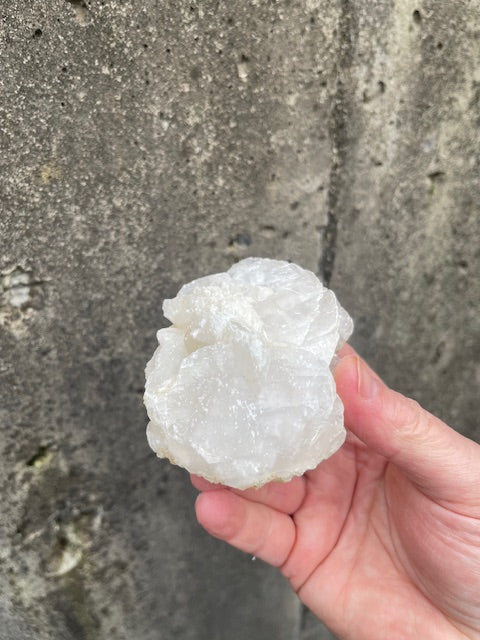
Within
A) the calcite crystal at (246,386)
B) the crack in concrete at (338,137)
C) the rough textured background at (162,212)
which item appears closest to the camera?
the calcite crystal at (246,386)

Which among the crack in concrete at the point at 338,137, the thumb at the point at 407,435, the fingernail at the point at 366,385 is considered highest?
the crack in concrete at the point at 338,137

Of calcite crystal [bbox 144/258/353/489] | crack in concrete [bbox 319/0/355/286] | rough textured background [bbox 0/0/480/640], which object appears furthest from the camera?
crack in concrete [bbox 319/0/355/286]

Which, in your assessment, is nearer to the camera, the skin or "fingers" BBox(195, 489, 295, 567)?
the skin

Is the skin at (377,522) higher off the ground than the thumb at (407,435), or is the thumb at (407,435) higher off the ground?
the thumb at (407,435)

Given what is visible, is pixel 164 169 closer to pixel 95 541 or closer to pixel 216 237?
pixel 216 237

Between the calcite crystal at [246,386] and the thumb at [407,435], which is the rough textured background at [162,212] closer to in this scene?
the calcite crystal at [246,386]

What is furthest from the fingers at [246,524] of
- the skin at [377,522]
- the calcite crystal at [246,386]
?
the calcite crystal at [246,386]

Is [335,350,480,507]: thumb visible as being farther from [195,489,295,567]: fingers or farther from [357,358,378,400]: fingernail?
[195,489,295,567]: fingers

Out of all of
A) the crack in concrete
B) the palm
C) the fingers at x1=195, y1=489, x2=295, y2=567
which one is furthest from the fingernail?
the crack in concrete
